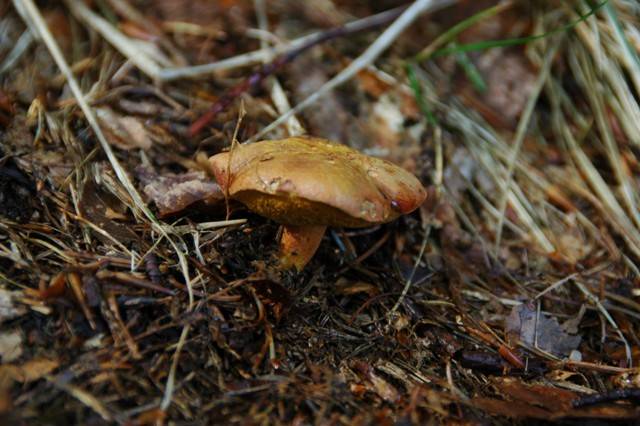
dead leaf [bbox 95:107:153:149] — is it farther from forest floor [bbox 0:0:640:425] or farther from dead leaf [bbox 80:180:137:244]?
dead leaf [bbox 80:180:137:244]

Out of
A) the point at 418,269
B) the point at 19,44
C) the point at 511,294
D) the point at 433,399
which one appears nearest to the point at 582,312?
the point at 511,294

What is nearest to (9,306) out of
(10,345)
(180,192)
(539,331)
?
(10,345)

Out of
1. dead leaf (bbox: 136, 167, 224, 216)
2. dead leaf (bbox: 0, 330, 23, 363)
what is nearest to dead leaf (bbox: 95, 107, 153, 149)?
dead leaf (bbox: 136, 167, 224, 216)

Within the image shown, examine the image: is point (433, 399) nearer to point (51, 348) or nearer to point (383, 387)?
point (383, 387)

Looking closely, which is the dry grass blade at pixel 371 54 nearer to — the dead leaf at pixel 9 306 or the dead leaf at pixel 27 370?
the dead leaf at pixel 9 306

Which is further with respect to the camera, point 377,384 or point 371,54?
point 371,54

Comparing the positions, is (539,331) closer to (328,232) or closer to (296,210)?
(328,232)
